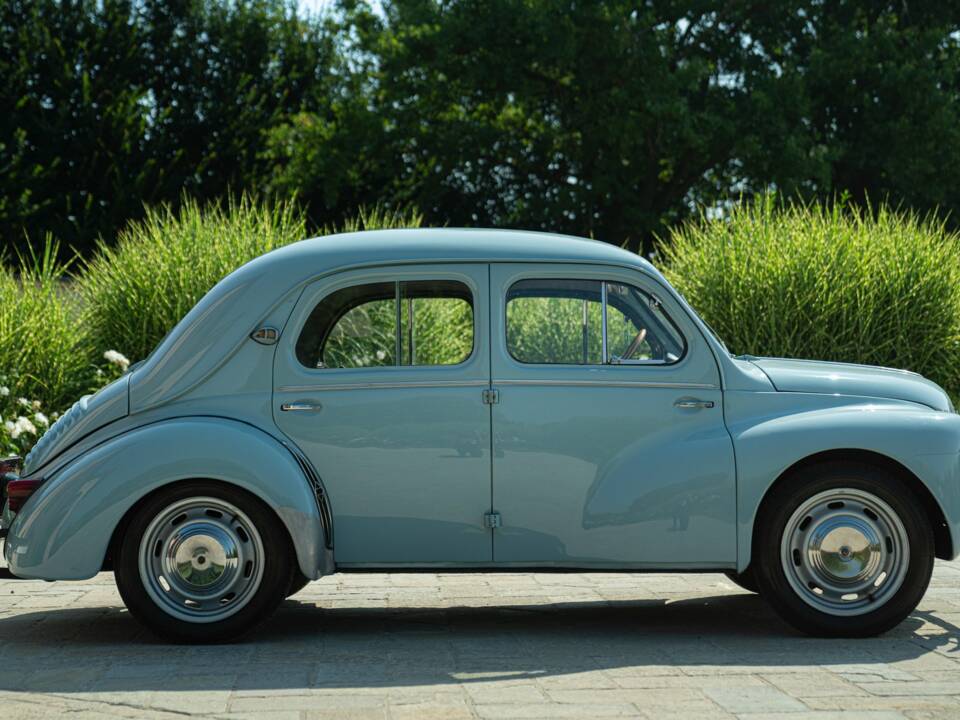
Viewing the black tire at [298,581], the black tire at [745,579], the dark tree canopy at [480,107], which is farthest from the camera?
the dark tree canopy at [480,107]

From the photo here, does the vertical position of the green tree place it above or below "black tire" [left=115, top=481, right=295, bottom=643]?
above

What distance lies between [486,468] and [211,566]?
130 cm

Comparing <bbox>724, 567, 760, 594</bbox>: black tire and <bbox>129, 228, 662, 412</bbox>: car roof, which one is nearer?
<bbox>129, 228, 662, 412</bbox>: car roof

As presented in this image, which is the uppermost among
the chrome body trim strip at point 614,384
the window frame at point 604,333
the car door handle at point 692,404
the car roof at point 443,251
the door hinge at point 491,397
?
the car roof at point 443,251

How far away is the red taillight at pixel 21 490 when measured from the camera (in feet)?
19.3

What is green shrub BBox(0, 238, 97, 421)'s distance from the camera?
11.8 metres

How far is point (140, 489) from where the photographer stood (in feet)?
18.8

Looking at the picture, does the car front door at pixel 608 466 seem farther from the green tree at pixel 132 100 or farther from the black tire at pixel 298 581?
the green tree at pixel 132 100

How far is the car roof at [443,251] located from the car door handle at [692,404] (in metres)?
0.63

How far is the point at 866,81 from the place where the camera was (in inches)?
1188

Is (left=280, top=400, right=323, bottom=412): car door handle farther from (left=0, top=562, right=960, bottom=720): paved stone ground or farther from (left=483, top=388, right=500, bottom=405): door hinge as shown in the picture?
(left=0, top=562, right=960, bottom=720): paved stone ground

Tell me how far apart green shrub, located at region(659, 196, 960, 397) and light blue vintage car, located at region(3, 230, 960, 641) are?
261 inches

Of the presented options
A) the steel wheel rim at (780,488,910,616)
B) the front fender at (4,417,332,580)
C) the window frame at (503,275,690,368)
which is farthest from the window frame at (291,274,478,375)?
the steel wheel rim at (780,488,910,616)

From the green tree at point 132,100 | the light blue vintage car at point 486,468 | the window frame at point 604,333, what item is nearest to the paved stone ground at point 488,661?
the light blue vintage car at point 486,468
